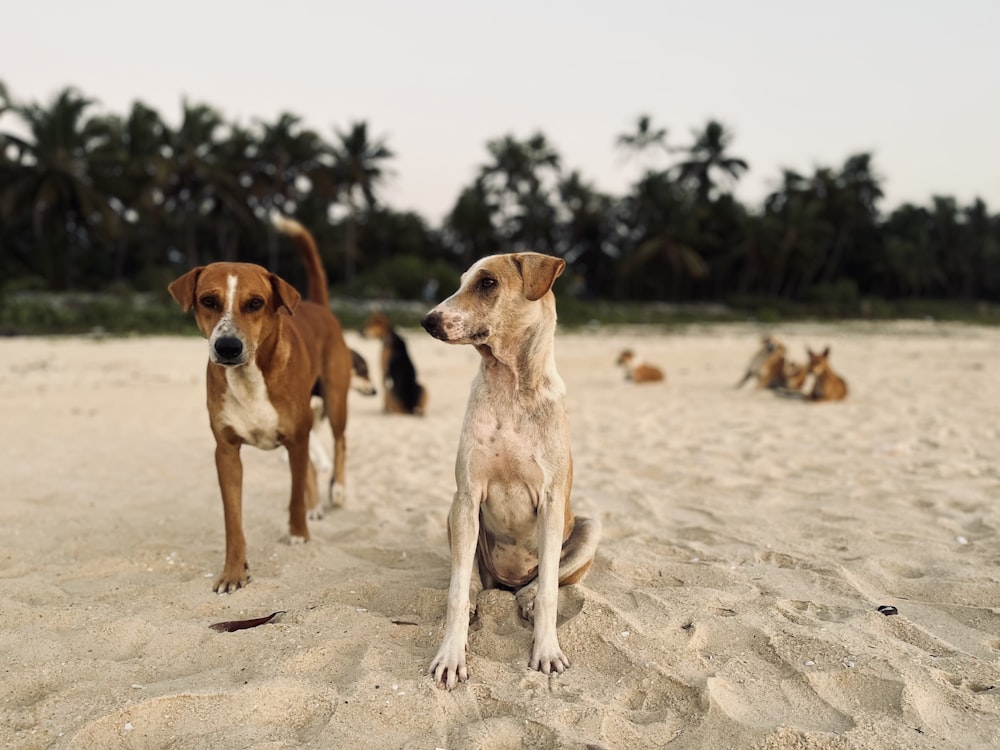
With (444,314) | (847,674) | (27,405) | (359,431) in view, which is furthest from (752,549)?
(27,405)

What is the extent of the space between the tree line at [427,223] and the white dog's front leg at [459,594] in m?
29.1

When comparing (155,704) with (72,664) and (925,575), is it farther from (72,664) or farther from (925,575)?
(925,575)

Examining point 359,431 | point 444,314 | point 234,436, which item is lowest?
point 359,431

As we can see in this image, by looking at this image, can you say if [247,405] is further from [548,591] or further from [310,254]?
[310,254]

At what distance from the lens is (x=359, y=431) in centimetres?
887

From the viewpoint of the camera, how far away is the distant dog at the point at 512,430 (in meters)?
2.83

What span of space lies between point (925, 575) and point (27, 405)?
35.4 feet

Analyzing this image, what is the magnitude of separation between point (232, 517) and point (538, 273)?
226 centimetres

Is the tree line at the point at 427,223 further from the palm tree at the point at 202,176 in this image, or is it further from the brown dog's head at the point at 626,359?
the brown dog's head at the point at 626,359

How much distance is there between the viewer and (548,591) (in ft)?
9.52

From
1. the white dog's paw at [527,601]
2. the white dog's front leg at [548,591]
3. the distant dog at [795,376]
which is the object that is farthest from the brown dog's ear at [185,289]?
the distant dog at [795,376]

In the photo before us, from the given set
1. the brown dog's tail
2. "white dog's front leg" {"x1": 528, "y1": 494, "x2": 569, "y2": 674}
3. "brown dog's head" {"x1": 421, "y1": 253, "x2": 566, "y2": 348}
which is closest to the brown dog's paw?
"white dog's front leg" {"x1": 528, "y1": 494, "x2": 569, "y2": 674}

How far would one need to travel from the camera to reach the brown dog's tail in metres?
5.19

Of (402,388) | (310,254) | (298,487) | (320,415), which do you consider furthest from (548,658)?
(402,388)
